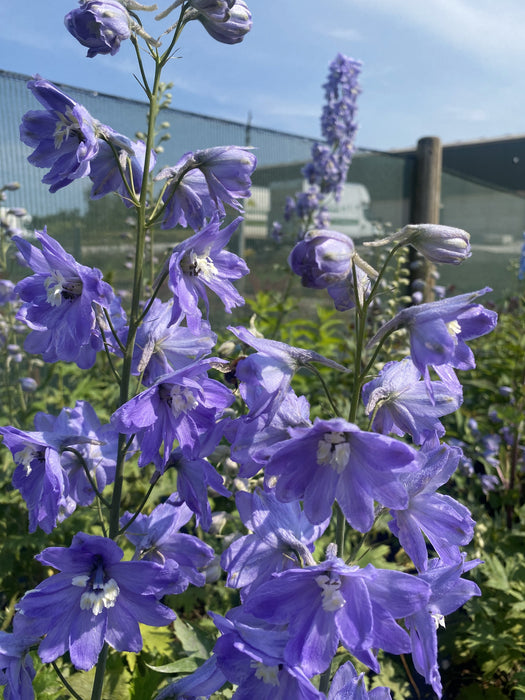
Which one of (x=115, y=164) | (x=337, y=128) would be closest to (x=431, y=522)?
(x=115, y=164)

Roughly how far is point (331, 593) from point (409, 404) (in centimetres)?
35

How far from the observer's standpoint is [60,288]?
3.95 feet

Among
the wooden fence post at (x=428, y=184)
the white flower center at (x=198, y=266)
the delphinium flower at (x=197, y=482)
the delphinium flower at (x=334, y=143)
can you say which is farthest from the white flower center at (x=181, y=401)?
the wooden fence post at (x=428, y=184)

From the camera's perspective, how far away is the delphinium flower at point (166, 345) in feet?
4.24

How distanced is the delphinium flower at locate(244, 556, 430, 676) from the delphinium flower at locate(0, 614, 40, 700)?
0.60 metres

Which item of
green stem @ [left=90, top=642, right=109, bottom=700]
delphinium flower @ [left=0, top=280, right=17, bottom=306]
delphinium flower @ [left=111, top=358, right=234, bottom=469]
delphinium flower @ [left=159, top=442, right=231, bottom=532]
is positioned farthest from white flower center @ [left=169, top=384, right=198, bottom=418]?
delphinium flower @ [left=0, top=280, right=17, bottom=306]

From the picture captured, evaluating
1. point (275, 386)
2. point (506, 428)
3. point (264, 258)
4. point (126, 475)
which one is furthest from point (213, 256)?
point (264, 258)

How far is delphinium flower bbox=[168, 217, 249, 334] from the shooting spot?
46.2 inches

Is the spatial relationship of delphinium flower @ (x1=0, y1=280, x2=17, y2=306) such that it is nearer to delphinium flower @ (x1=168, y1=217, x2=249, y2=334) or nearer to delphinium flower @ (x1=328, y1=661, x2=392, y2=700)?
delphinium flower @ (x1=168, y1=217, x2=249, y2=334)

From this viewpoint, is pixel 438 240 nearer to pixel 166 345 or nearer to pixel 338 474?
pixel 338 474

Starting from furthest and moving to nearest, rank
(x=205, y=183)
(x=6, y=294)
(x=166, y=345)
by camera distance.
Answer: (x=6, y=294)
(x=205, y=183)
(x=166, y=345)

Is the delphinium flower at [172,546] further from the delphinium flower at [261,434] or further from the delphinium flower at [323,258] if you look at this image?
the delphinium flower at [323,258]

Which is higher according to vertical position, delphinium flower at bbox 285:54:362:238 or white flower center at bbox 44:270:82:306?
delphinium flower at bbox 285:54:362:238

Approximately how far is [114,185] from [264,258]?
6.05m
